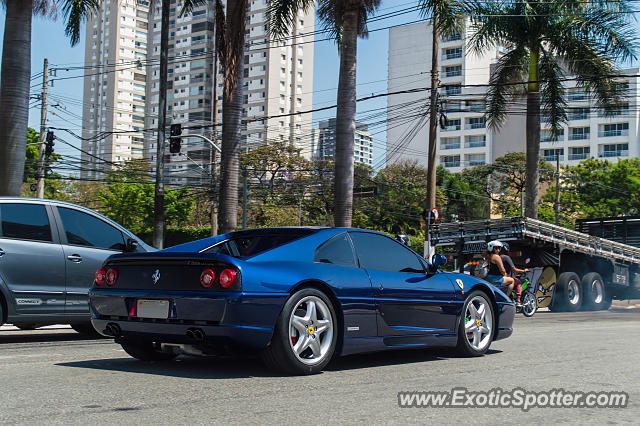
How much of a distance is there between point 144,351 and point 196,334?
48.9 inches

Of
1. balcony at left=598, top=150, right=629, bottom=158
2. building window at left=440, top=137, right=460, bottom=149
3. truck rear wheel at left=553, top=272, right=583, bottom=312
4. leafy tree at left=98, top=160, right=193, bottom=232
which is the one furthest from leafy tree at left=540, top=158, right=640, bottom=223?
truck rear wheel at left=553, top=272, right=583, bottom=312

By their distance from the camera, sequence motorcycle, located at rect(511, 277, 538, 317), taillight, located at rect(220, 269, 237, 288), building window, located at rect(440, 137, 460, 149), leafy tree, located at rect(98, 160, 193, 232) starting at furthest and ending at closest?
1. building window, located at rect(440, 137, 460, 149)
2. leafy tree, located at rect(98, 160, 193, 232)
3. motorcycle, located at rect(511, 277, 538, 317)
4. taillight, located at rect(220, 269, 237, 288)

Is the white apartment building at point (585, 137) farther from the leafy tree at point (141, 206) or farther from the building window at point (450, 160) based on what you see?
the leafy tree at point (141, 206)

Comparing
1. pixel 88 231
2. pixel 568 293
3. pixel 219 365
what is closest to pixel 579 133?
pixel 568 293

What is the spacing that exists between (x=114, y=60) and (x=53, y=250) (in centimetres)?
12388

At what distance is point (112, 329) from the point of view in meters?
6.11

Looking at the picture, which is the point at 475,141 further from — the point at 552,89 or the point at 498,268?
the point at 498,268

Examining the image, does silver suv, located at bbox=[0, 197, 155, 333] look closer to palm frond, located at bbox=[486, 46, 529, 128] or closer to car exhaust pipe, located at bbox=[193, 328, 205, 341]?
car exhaust pipe, located at bbox=[193, 328, 205, 341]

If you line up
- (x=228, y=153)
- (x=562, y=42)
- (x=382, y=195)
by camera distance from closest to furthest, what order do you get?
(x=228, y=153), (x=562, y=42), (x=382, y=195)

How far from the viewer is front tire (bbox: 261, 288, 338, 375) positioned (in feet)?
18.3

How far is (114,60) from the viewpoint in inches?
4906

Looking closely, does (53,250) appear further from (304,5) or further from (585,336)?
(304,5)

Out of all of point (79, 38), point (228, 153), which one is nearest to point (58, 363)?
point (228, 153)

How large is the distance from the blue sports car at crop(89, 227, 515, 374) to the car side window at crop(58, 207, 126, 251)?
278cm
